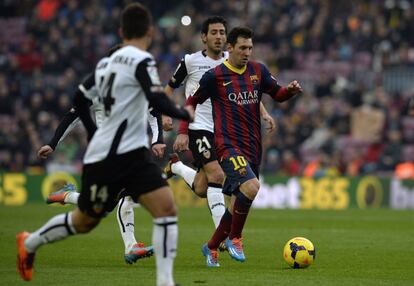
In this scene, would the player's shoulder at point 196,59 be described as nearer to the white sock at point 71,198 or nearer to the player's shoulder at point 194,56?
the player's shoulder at point 194,56

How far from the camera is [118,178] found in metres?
7.86

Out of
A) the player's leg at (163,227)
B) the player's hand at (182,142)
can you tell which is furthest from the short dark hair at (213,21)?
the player's leg at (163,227)

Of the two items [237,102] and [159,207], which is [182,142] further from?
[159,207]

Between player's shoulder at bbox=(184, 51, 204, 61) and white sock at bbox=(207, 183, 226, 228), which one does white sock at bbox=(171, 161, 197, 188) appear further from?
player's shoulder at bbox=(184, 51, 204, 61)

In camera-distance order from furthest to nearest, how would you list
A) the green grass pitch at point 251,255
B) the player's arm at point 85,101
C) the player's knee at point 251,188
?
the player's knee at point 251,188
the green grass pitch at point 251,255
the player's arm at point 85,101

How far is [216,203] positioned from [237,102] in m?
1.54

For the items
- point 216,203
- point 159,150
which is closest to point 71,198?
point 159,150

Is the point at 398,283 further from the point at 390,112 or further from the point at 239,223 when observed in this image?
the point at 390,112

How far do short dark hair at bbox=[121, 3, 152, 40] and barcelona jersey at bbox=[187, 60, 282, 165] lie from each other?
2.77 metres

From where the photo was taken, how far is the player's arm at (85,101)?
8.31 m

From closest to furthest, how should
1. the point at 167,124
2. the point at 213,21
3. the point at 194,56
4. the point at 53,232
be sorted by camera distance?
1. the point at 53,232
2. the point at 167,124
3. the point at 213,21
4. the point at 194,56

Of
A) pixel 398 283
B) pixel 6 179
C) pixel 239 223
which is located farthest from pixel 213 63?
pixel 6 179

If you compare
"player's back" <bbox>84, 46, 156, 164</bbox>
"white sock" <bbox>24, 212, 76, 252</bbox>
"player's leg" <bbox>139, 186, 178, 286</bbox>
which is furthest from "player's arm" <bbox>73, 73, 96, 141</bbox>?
"player's leg" <bbox>139, 186, 178, 286</bbox>

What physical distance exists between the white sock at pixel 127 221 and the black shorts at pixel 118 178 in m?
2.85
